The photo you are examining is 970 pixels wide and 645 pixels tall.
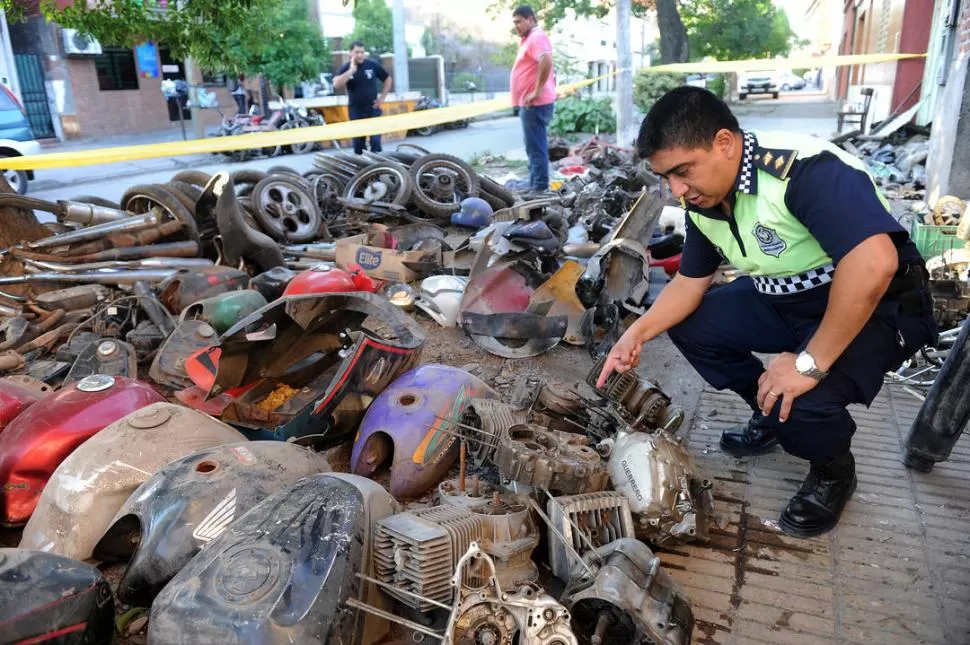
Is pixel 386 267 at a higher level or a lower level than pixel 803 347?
lower

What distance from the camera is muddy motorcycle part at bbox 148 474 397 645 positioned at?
1.86 metres

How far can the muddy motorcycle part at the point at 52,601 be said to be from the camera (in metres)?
1.94

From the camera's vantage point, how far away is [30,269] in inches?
223

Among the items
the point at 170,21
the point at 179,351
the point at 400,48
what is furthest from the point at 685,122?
the point at 400,48

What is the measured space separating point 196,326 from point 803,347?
3616 mm

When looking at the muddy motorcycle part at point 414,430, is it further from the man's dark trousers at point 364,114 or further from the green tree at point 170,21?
the man's dark trousers at point 364,114

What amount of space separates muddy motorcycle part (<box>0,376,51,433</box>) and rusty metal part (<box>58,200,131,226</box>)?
2837mm

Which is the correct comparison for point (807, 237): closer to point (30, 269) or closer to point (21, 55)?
point (30, 269)

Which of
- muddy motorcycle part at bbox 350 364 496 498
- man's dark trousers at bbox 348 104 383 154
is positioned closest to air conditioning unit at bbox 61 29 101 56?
man's dark trousers at bbox 348 104 383 154

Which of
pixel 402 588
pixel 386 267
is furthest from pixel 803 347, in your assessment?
pixel 386 267

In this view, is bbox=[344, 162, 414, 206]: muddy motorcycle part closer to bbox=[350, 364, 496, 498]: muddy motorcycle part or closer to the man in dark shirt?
the man in dark shirt

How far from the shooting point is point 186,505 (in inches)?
96.0

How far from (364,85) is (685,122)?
33.2ft

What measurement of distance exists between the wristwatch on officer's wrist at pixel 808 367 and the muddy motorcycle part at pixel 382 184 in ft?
18.8
